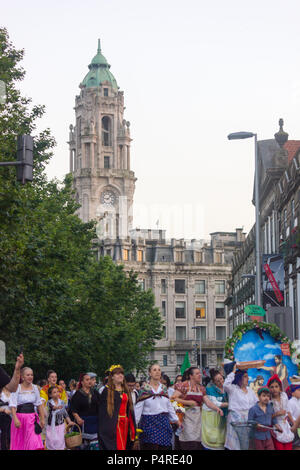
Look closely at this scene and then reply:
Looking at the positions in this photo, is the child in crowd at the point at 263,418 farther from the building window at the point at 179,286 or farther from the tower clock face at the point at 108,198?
the tower clock face at the point at 108,198

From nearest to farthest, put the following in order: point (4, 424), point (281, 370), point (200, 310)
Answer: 1. point (4, 424)
2. point (281, 370)
3. point (200, 310)

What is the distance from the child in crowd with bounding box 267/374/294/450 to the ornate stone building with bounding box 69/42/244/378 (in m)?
93.8

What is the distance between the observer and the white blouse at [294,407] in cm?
1584

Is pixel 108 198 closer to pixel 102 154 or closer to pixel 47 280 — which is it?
pixel 102 154

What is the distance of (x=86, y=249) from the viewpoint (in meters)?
46.6

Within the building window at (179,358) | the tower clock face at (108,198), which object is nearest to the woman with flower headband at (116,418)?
the building window at (179,358)

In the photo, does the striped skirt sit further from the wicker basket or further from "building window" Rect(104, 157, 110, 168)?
"building window" Rect(104, 157, 110, 168)

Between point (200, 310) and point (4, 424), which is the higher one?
point (200, 310)

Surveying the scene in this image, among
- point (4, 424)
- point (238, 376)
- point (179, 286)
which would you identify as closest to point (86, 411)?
point (4, 424)

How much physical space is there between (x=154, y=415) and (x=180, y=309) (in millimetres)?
105467

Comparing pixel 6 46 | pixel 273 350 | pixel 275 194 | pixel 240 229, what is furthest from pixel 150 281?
pixel 273 350

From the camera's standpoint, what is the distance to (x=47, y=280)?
28172 millimetres

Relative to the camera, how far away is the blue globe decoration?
59.7 ft

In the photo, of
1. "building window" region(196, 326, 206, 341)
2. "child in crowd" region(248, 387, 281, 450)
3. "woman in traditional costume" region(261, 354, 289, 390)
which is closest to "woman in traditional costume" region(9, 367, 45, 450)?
"child in crowd" region(248, 387, 281, 450)
